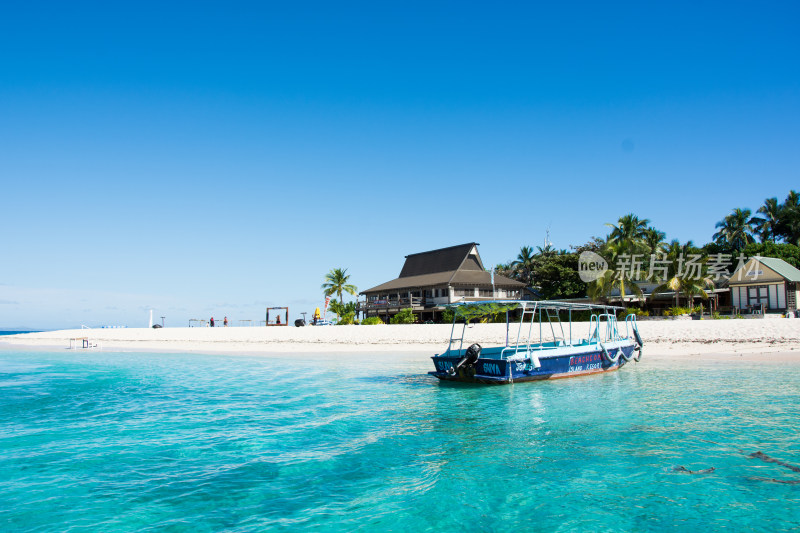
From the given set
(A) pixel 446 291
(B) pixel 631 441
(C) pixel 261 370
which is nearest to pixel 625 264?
(A) pixel 446 291

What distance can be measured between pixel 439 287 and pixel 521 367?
31942 mm

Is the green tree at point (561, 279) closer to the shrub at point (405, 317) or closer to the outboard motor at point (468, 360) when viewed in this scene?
the shrub at point (405, 317)

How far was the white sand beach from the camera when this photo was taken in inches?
1103

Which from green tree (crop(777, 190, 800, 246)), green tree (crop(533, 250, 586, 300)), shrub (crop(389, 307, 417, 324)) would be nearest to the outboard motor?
shrub (crop(389, 307, 417, 324))

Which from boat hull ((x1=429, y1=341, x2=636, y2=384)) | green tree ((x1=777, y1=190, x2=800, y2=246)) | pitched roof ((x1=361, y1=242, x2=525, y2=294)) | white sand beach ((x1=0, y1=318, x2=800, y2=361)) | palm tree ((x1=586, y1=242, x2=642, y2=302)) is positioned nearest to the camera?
boat hull ((x1=429, y1=341, x2=636, y2=384))

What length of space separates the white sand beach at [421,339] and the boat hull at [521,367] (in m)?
9.07

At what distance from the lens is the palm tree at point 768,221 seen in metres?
65.2

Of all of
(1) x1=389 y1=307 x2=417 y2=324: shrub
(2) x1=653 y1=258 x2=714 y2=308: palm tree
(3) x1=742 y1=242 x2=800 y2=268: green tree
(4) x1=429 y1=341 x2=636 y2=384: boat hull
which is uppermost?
(3) x1=742 y1=242 x2=800 y2=268: green tree

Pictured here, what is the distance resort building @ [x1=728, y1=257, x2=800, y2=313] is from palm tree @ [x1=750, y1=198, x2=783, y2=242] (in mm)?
23479

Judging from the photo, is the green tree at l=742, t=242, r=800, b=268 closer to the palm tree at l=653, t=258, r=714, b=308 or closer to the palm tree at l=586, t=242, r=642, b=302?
the palm tree at l=653, t=258, r=714, b=308

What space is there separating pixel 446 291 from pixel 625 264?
629 inches

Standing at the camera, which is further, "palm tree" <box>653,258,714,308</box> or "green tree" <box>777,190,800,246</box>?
"green tree" <box>777,190,800,246</box>

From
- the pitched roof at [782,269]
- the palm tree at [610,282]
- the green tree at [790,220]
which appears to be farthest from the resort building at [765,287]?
the green tree at [790,220]

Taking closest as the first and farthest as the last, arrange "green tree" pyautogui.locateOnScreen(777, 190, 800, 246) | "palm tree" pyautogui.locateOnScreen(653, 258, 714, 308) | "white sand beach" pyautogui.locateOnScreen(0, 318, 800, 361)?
"white sand beach" pyautogui.locateOnScreen(0, 318, 800, 361) < "palm tree" pyautogui.locateOnScreen(653, 258, 714, 308) < "green tree" pyautogui.locateOnScreen(777, 190, 800, 246)
